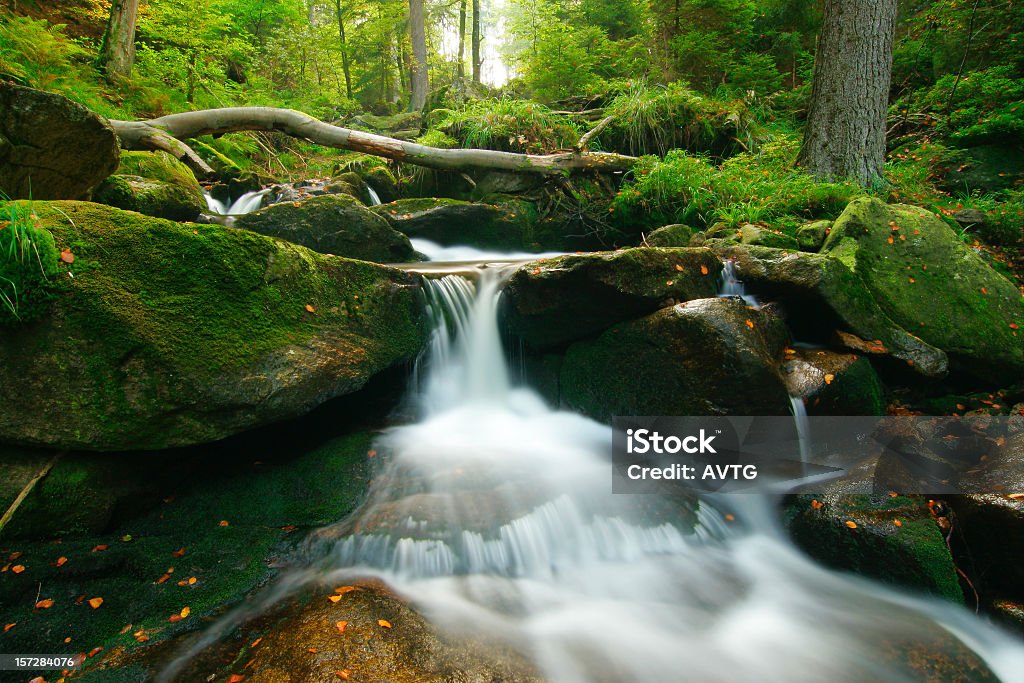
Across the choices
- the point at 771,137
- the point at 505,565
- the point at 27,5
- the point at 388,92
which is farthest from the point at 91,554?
the point at 388,92

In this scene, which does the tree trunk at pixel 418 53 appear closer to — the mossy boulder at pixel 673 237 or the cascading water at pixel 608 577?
the mossy boulder at pixel 673 237

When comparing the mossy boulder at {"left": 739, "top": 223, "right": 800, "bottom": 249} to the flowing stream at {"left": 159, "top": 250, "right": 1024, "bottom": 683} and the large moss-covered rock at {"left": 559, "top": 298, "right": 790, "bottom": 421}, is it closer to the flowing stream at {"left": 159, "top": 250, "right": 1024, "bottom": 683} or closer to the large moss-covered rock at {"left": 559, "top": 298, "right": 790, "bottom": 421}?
the large moss-covered rock at {"left": 559, "top": 298, "right": 790, "bottom": 421}

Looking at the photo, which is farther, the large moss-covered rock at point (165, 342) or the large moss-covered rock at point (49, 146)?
the large moss-covered rock at point (49, 146)

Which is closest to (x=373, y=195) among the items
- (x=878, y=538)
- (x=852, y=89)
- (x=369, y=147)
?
(x=369, y=147)

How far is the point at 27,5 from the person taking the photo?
35.7ft

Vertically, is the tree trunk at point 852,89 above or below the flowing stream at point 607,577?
above

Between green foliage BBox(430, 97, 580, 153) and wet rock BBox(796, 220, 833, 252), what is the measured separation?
5.23 metres

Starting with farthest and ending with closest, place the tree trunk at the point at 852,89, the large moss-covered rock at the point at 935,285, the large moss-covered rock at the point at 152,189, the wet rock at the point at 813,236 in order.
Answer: the tree trunk at the point at 852,89 < the wet rock at the point at 813,236 < the large moss-covered rock at the point at 152,189 < the large moss-covered rock at the point at 935,285

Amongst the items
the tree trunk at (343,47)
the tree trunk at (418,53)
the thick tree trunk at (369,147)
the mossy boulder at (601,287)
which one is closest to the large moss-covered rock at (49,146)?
the mossy boulder at (601,287)

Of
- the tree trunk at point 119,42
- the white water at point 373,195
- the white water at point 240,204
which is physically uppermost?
the tree trunk at point 119,42

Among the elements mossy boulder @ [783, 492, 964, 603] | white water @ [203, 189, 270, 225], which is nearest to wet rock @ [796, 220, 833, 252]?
mossy boulder @ [783, 492, 964, 603]

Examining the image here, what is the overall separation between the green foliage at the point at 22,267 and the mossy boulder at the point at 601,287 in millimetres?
3414

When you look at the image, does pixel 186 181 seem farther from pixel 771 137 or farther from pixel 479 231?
pixel 771 137

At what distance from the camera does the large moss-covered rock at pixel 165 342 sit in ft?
9.11
